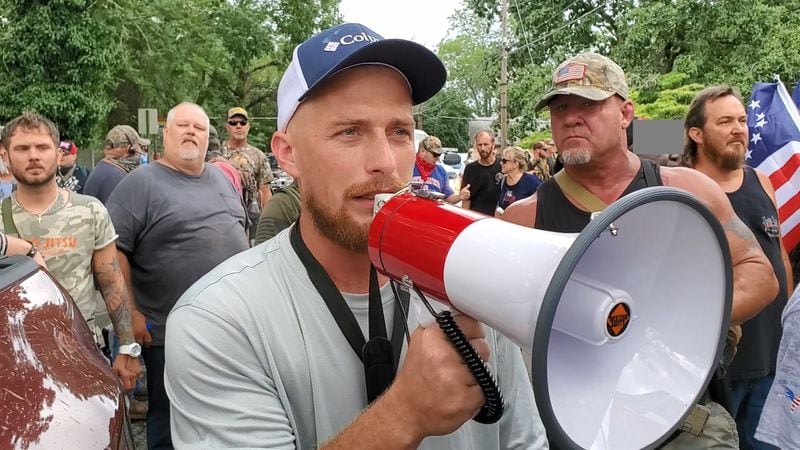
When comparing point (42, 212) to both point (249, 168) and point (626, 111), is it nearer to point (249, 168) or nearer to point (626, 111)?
point (626, 111)

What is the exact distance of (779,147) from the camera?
14.7ft

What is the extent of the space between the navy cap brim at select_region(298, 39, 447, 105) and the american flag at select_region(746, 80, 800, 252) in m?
3.42

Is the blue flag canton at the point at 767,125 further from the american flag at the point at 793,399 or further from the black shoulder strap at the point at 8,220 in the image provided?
the black shoulder strap at the point at 8,220

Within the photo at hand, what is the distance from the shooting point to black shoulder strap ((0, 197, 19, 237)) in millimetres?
3658

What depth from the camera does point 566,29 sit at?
86.0 feet

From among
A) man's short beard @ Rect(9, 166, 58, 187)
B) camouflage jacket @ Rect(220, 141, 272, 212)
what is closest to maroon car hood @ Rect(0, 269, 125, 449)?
man's short beard @ Rect(9, 166, 58, 187)

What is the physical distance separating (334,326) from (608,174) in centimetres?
187

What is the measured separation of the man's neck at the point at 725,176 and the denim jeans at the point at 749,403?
0.96 m

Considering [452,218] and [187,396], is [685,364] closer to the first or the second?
[452,218]

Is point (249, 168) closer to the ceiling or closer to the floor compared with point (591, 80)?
closer to the floor

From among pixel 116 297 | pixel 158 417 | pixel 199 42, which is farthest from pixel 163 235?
pixel 199 42

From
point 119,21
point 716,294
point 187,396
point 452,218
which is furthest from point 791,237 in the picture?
point 119,21

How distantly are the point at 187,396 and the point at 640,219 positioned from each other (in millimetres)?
917

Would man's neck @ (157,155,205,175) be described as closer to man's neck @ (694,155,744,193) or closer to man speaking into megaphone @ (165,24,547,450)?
man speaking into megaphone @ (165,24,547,450)
